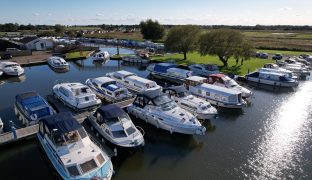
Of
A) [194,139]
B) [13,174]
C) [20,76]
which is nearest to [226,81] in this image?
[194,139]

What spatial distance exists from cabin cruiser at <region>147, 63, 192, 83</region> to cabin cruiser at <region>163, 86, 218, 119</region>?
1128cm

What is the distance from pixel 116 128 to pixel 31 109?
9.52 metres

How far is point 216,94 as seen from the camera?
30.5 meters

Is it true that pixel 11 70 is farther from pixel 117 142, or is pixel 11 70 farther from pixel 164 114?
pixel 117 142

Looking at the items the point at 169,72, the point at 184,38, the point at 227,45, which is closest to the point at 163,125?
the point at 169,72

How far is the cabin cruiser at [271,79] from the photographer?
3881cm

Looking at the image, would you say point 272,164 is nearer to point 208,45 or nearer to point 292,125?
point 292,125

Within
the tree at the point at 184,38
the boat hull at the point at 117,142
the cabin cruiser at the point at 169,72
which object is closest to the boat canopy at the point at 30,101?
the boat hull at the point at 117,142

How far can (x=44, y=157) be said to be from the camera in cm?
1962

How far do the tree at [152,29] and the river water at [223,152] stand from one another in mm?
59986

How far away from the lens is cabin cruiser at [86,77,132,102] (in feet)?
99.9

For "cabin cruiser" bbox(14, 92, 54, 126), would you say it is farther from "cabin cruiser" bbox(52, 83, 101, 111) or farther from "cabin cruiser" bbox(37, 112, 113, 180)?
"cabin cruiser" bbox(37, 112, 113, 180)

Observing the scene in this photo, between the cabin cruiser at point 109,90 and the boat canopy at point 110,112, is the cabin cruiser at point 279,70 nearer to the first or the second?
the cabin cruiser at point 109,90

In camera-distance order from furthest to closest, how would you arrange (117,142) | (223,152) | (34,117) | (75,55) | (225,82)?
(75,55) < (225,82) < (34,117) < (223,152) < (117,142)
